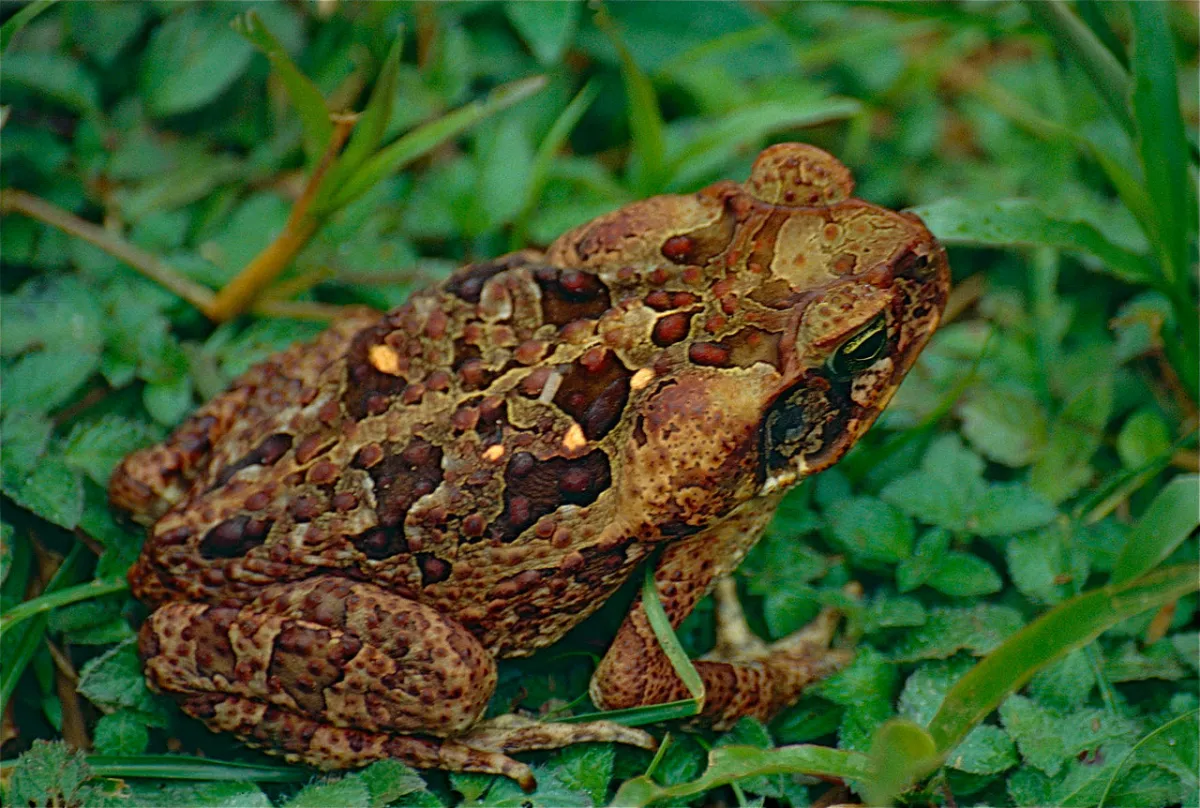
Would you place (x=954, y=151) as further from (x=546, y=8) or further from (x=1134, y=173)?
(x=546, y=8)

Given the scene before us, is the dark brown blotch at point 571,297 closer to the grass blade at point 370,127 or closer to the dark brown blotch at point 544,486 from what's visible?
the dark brown blotch at point 544,486

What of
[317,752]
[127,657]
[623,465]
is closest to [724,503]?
[623,465]

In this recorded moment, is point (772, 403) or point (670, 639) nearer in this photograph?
point (772, 403)

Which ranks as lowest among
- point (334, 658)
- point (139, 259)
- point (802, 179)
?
point (334, 658)

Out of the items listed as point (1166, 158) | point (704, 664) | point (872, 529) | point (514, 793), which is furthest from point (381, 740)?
point (1166, 158)

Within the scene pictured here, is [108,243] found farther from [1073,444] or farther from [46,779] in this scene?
[1073,444]

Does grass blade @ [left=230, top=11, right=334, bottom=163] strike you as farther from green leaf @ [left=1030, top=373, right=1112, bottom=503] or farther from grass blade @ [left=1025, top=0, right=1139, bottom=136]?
green leaf @ [left=1030, top=373, right=1112, bottom=503]

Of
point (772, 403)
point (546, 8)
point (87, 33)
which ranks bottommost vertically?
point (772, 403)
